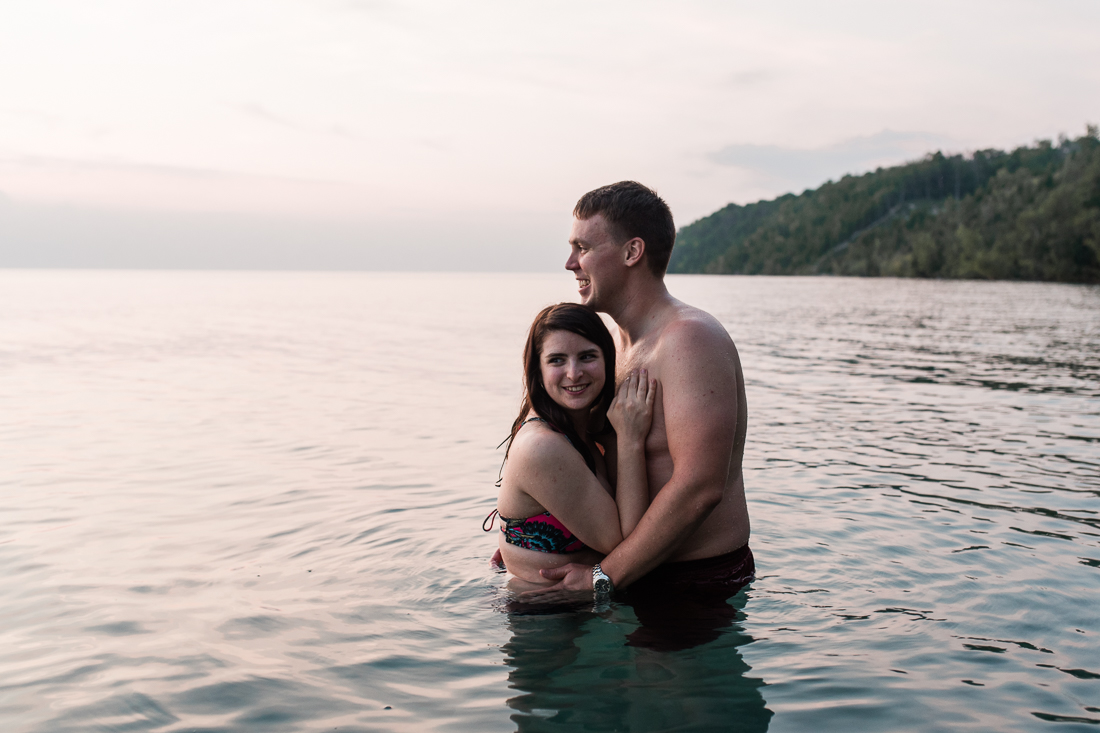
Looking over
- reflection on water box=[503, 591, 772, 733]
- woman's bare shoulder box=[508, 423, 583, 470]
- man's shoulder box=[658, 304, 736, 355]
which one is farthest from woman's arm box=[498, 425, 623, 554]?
man's shoulder box=[658, 304, 736, 355]

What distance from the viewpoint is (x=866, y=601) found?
6234mm

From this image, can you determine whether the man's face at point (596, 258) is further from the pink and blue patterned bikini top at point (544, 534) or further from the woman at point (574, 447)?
the pink and blue patterned bikini top at point (544, 534)

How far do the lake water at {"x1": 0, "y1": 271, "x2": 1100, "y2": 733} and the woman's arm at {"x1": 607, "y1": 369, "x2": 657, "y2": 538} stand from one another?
790 millimetres

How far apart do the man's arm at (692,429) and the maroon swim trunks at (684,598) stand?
1.56 feet

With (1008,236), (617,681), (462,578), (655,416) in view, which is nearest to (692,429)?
(655,416)

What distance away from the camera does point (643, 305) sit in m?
5.30

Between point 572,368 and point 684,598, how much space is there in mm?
1740

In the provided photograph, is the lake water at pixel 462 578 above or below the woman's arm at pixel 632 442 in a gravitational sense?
below

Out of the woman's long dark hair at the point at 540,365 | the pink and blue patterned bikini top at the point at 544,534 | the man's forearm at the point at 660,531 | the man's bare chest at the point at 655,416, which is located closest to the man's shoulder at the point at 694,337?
the man's bare chest at the point at 655,416

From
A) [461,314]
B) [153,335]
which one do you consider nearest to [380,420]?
[153,335]

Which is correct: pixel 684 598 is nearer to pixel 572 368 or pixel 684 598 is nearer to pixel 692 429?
pixel 692 429

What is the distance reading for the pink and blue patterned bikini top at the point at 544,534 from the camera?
5250 mm

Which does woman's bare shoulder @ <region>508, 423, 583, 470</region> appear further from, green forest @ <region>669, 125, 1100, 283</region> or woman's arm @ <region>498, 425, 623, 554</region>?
green forest @ <region>669, 125, 1100, 283</region>

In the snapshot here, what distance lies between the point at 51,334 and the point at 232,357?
13563 mm
